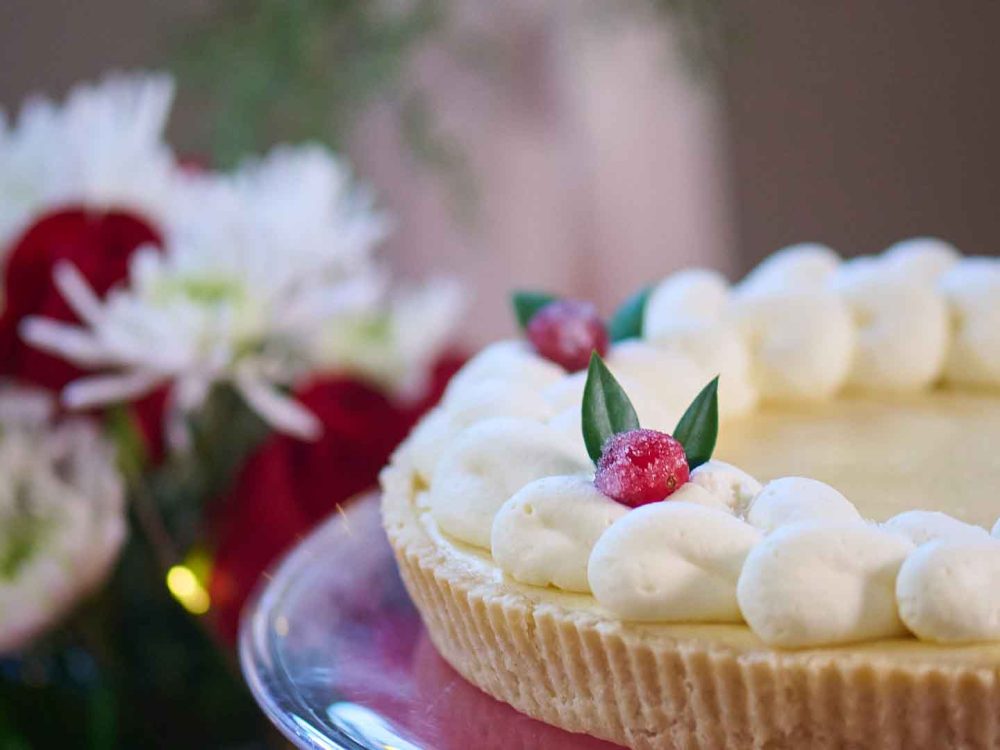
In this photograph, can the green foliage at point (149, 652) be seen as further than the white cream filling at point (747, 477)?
Yes

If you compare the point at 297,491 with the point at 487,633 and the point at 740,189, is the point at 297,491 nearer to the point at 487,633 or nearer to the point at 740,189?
the point at 487,633

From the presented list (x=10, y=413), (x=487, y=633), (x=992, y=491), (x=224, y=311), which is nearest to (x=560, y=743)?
(x=487, y=633)

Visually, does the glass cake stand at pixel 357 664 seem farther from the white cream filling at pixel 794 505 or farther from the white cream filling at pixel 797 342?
the white cream filling at pixel 797 342

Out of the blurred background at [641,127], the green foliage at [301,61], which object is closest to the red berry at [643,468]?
the green foliage at [301,61]

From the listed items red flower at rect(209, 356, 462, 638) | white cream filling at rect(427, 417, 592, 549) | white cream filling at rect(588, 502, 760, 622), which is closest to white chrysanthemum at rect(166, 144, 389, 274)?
red flower at rect(209, 356, 462, 638)

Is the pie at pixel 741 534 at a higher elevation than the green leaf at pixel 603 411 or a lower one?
lower
